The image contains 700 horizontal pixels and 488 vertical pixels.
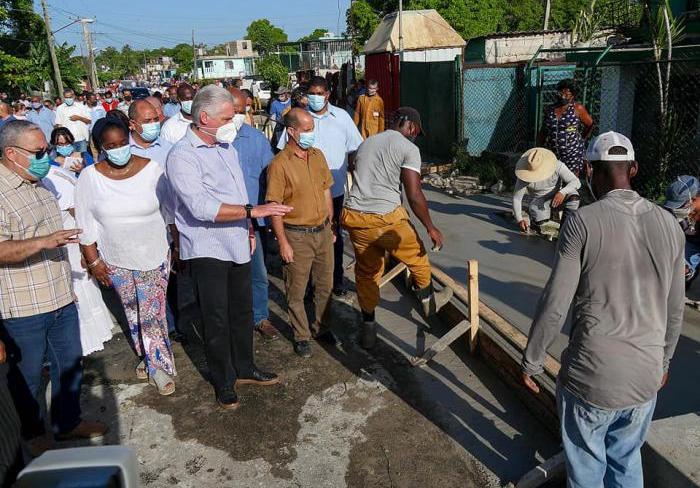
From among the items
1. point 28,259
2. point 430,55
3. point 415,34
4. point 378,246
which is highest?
point 415,34

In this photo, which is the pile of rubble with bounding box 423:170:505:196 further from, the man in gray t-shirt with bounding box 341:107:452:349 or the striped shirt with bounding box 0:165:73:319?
the striped shirt with bounding box 0:165:73:319

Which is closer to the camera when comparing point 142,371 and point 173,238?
point 173,238

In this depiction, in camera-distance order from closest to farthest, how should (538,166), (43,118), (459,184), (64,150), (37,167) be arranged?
(37,167), (64,150), (538,166), (459,184), (43,118)

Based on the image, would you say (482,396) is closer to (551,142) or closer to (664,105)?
(551,142)

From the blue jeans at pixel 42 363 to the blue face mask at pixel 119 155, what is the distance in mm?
958

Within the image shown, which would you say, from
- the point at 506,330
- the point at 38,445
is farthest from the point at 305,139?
the point at 38,445

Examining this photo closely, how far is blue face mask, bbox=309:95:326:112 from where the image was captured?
5.35 metres

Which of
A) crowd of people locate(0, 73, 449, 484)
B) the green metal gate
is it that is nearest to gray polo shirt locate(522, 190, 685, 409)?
crowd of people locate(0, 73, 449, 484)

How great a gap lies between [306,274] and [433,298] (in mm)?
1103

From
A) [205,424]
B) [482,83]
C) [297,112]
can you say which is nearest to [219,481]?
[205,424]

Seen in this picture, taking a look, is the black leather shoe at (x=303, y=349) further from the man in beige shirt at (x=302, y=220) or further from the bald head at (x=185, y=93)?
the bald head at (x=185, y=93)

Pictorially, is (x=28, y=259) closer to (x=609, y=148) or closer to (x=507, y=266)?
(x=609, y=148)

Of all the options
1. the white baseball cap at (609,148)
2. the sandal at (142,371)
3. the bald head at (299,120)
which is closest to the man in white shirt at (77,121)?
the sandal at (142,371)

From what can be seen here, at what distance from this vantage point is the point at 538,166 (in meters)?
6.49
